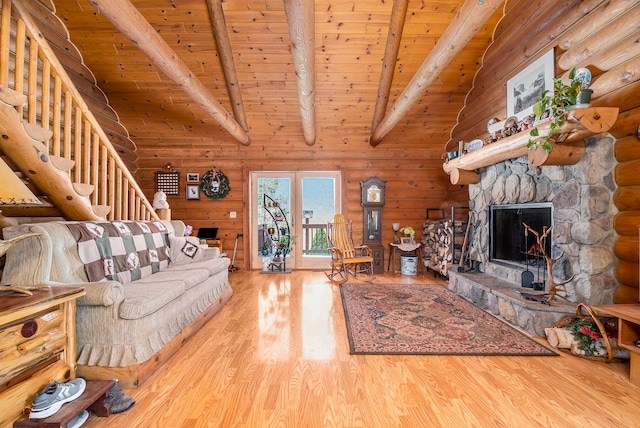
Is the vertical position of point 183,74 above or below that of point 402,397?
above

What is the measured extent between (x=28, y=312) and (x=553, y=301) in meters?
3.65

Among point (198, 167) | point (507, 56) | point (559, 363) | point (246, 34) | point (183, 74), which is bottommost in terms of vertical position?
point (559, 363)

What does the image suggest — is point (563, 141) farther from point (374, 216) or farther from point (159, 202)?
point (159, 202)

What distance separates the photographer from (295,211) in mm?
5836

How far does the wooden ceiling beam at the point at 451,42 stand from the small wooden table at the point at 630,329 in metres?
2.11

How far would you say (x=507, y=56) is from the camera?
12.4 feet

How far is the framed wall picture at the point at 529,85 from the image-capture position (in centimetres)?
305

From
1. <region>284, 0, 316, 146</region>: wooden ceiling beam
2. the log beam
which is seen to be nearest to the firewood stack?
the log beam

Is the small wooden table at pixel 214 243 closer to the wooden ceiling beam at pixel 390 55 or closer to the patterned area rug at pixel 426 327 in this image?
the patterned area rug at pixel 426 327

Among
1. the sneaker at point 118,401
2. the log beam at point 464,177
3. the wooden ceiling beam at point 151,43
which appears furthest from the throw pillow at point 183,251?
the log beam at point 464,177

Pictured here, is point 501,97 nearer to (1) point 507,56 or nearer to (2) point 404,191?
(1) point 507,56

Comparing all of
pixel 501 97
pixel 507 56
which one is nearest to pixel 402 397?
pixel 501 97

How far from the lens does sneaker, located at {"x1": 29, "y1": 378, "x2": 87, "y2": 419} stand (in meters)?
1.34

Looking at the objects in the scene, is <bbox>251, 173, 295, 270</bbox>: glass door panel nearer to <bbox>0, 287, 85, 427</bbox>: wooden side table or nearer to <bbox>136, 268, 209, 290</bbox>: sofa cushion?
<bbox>136, 268, 209, 290</bbox>: sofa cushion
